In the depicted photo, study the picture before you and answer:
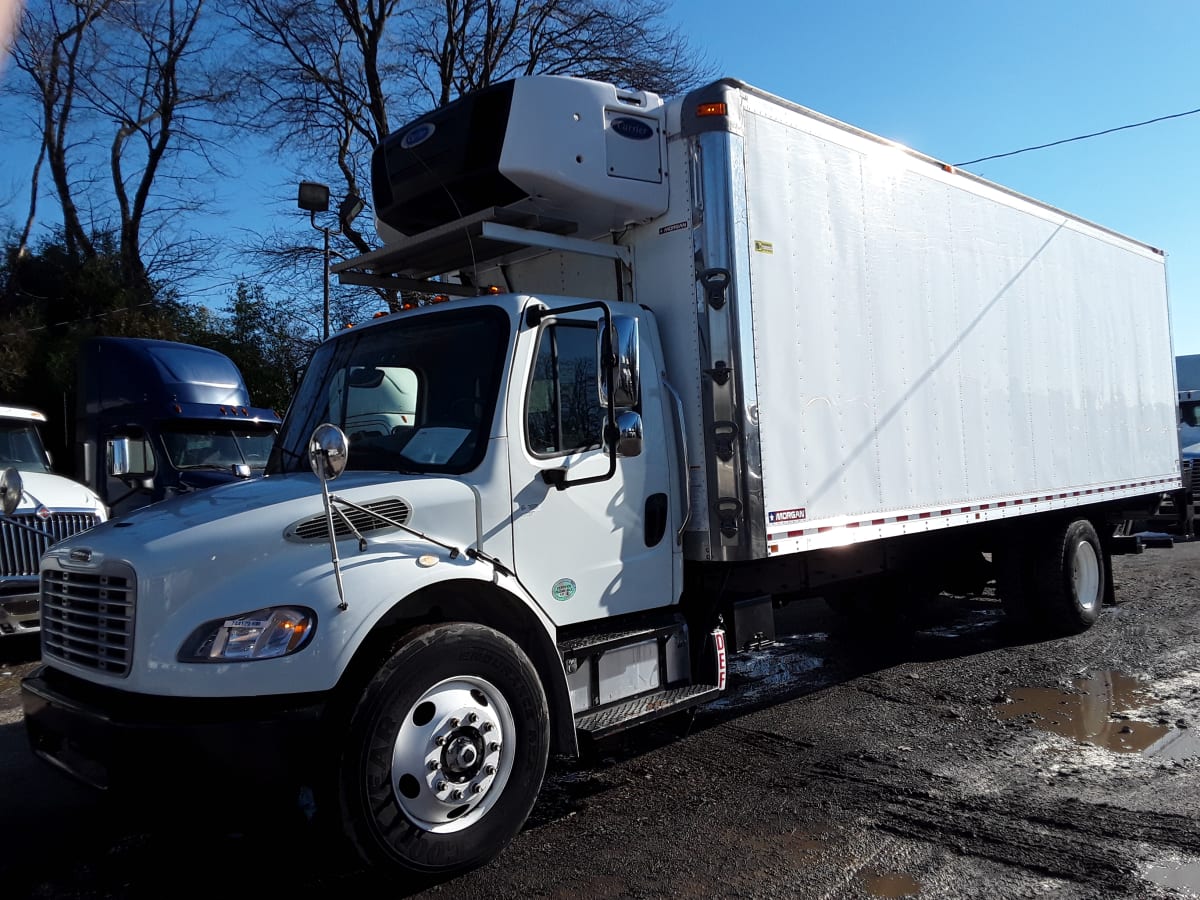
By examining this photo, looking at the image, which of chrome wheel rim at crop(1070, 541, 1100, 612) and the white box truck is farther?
chrome wheel rim at crop(1070, 541, 1100, 612)

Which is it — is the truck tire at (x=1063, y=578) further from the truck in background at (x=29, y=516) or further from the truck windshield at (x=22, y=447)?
the truck windshield at (x=22, y=447)

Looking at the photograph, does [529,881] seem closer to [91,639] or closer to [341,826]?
[341,826]

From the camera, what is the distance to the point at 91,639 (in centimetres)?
385

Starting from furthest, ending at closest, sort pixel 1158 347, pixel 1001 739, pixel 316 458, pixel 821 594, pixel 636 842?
1. pixel 1158 347
2. pixel 821 594
3. pixel 1001 739
4. pixel 636 842
5. pixel 316 458

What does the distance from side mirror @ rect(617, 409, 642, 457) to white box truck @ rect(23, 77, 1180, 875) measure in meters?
0.01

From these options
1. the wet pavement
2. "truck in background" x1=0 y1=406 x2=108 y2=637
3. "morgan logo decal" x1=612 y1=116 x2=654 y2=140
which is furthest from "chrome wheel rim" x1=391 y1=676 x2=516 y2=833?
"truck in background" x1=0 y1=406 x2=108 y2=637

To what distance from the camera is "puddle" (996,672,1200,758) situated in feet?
17.9

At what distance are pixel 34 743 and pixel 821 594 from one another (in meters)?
4.87

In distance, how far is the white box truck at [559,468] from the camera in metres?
3.56

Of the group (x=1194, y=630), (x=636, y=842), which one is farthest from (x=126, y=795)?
(x=1194, y=630)

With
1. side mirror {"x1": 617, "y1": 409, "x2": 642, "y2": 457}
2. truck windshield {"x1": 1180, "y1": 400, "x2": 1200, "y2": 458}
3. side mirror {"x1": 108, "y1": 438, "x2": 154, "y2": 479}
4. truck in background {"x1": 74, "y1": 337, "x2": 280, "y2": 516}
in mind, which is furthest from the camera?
truck windshield {"x1": 1180, "y1": 400, "x2": 1200, "y2": 458}

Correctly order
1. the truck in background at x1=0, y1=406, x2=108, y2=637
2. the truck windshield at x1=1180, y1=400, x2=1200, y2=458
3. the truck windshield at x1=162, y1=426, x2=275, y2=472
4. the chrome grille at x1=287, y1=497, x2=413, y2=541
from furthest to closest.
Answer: the truck windshield at x1=1180, y1=400, x2=1200, y2=458, the truck windshield at x1=162, y1=426, x2=275, y2=472, the truck in background at x1=0, y1=406, x2=108, y2=637, the chrome grille at x1=287, y1=497, x2=413, y2=541

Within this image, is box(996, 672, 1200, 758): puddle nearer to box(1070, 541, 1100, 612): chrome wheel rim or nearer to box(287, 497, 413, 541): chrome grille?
box(1070, 541, 1100, 612): chrome wheel rim

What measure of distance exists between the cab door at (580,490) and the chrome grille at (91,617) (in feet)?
5.30
